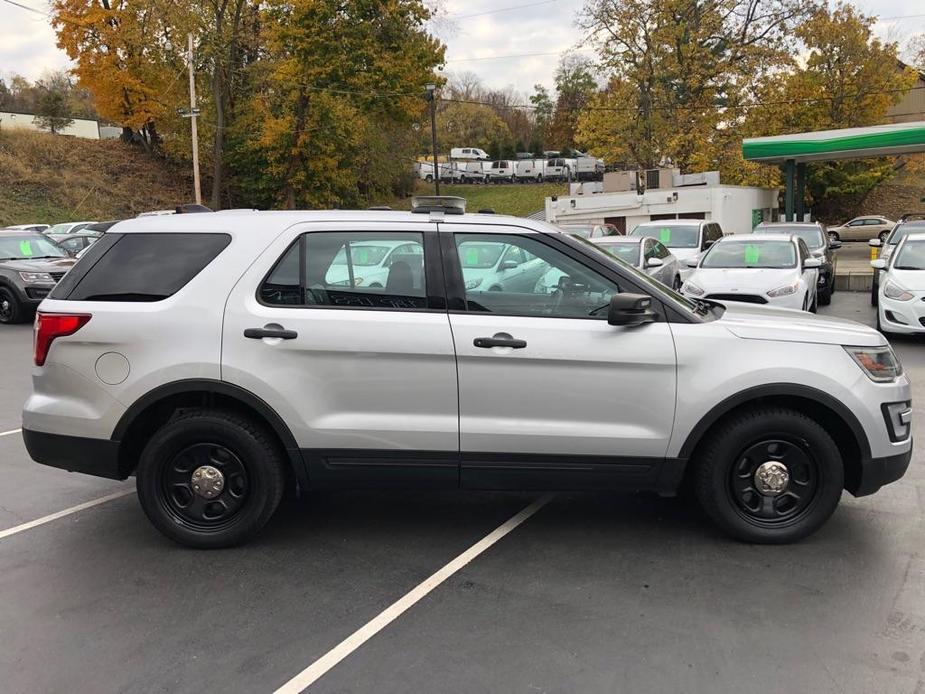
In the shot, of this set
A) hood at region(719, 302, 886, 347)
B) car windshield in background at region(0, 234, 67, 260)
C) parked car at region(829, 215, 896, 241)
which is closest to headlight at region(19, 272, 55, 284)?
car windshield in background at region(0, 234, 67, 260)

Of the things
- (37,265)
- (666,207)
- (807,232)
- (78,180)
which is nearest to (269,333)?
(37,265)

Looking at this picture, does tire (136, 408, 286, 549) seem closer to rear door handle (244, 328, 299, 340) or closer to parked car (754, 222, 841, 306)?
rear door handle (244, 328, 299, 340)

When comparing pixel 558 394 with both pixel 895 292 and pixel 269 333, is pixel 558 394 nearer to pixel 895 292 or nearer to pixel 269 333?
pixel 269 333

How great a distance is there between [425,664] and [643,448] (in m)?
1.59

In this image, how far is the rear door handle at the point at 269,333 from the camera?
13.1ft

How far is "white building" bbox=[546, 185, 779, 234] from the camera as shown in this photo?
1272 inches

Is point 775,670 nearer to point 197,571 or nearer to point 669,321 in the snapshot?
point 669,321

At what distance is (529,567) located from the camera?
3.95 m

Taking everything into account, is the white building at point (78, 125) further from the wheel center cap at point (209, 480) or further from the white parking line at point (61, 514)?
the wheel center cap at point (209, 480)

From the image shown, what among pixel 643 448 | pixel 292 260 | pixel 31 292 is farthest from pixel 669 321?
pixel 31 292

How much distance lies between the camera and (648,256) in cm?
1365

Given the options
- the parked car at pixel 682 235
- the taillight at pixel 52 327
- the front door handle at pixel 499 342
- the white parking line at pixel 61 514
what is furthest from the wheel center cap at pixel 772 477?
the parked car at pixel 682 235

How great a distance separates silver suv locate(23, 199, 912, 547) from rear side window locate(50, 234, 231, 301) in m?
0.01

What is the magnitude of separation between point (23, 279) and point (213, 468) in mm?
12074
